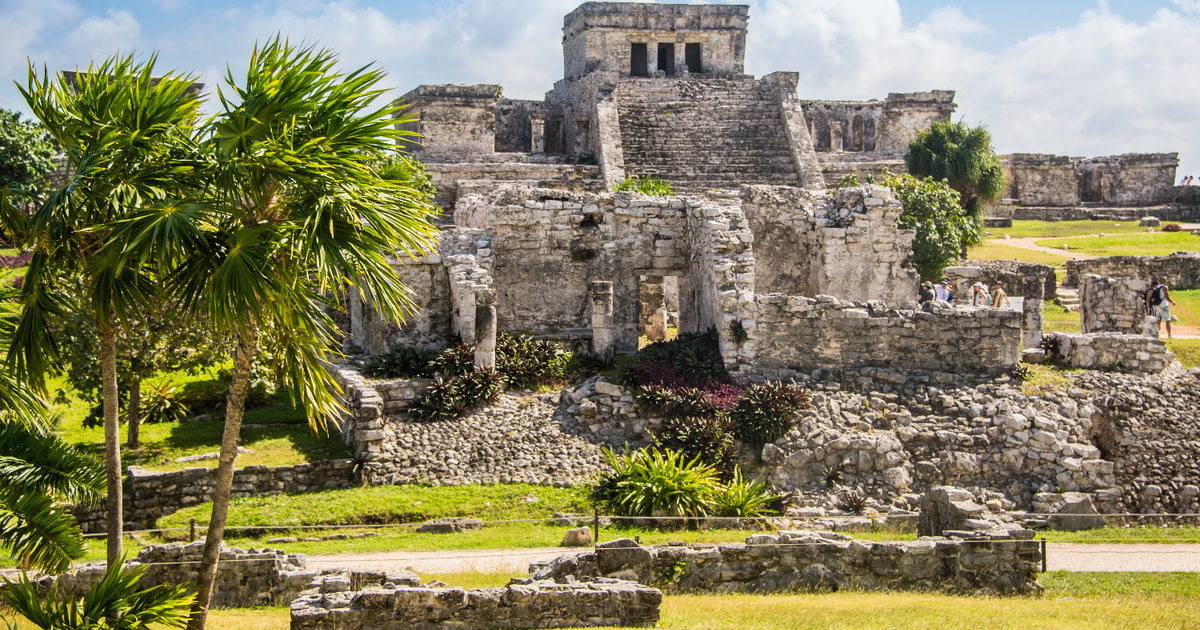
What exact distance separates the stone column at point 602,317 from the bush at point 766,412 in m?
2.55

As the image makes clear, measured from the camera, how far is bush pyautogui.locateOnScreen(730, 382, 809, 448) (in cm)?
1644

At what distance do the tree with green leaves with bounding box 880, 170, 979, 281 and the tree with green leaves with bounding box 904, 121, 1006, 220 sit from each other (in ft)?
11.7

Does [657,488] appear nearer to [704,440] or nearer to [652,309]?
[704,440]

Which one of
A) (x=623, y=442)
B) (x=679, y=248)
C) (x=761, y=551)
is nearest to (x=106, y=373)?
(x=761, y=551)

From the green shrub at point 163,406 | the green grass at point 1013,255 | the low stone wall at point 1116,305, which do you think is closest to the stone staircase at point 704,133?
the green grass at point 1013,255

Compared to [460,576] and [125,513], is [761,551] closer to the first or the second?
[460,576]

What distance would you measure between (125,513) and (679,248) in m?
9.20

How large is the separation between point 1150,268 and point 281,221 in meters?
24.3

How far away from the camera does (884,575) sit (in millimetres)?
11906

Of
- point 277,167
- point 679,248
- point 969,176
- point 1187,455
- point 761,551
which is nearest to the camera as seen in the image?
point 277,167

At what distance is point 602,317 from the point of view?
1870cm

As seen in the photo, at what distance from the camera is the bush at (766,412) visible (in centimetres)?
1644

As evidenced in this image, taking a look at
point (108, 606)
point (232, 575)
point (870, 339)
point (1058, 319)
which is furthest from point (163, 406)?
point (1058, 319)

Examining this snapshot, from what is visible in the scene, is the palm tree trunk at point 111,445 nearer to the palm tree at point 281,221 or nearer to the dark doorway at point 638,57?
the palm tree at point 281,221
